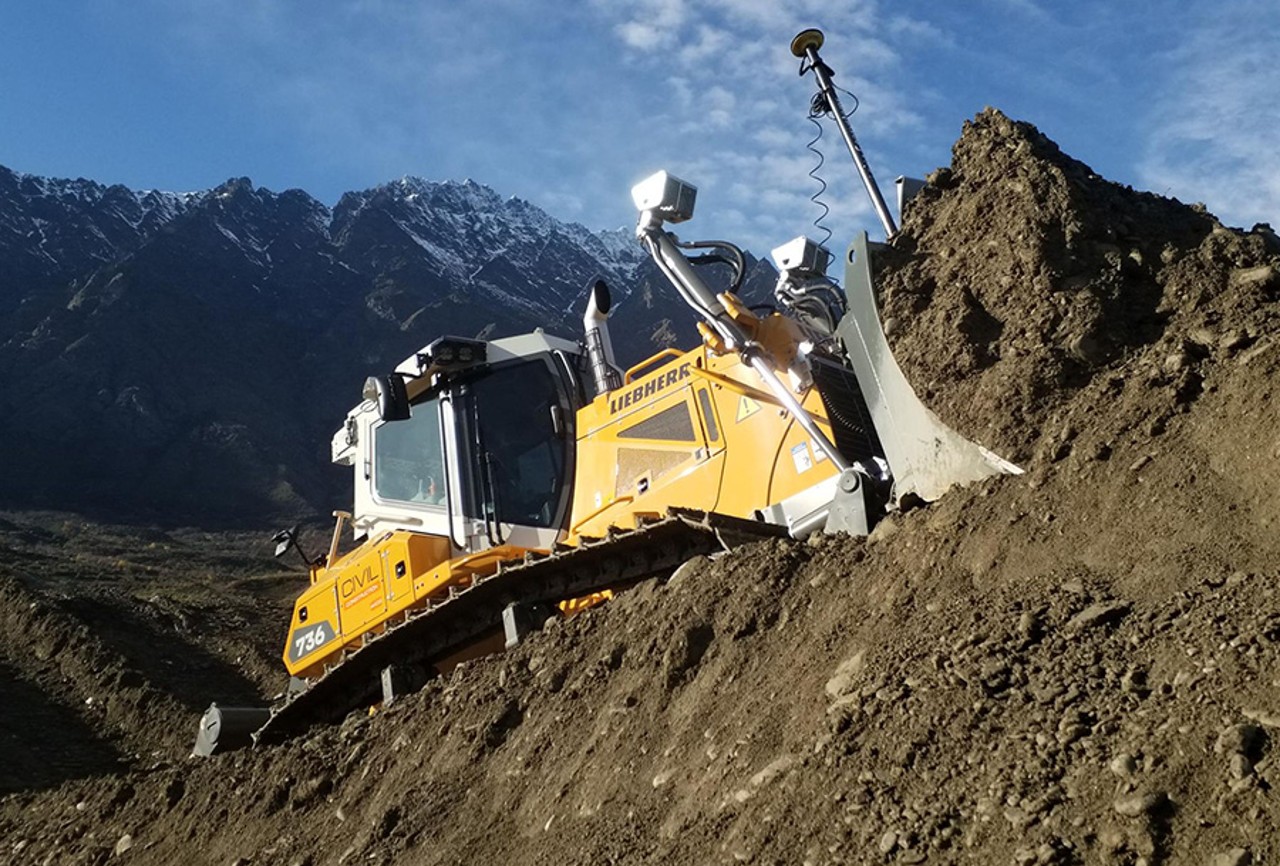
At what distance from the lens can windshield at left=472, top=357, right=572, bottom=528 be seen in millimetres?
8812

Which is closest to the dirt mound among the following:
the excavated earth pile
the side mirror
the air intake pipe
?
the excavated earth pile

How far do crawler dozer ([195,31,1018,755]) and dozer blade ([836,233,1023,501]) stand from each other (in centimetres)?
1

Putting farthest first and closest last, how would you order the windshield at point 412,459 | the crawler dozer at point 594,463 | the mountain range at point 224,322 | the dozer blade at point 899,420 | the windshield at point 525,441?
the mountain range at point 224,322
the windshield at point 412,459
the windshield at point 525,441
the crawler dozer at point 594,463
the dozer blade at point 899,420

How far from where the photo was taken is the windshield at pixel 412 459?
9.24 metres

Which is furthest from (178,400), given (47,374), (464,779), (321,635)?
(464,779)

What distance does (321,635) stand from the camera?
9578 mm

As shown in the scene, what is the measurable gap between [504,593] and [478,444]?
4.49 feet

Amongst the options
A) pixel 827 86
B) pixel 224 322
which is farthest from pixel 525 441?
pixel 224 322

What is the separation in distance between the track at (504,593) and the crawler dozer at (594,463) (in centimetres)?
1

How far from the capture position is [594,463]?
8602 millimetres

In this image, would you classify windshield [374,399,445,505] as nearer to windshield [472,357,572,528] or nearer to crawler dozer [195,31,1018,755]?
crawler dozer [195,31,1018,755]

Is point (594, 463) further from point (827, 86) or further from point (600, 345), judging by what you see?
point (827, 86)

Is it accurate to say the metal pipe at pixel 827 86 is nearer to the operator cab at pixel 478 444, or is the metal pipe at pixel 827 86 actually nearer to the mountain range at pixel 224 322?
the operator cab at pixel 478 444

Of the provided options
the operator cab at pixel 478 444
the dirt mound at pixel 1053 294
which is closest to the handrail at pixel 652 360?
the operator cab at pixel 478 444
